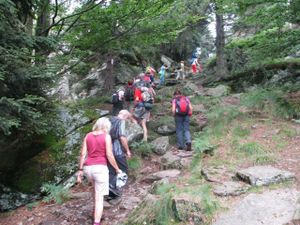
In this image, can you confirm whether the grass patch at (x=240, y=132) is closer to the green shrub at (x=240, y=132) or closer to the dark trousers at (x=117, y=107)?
the green shrub at (x=240, y=132)

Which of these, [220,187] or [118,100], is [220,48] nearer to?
[118,100]

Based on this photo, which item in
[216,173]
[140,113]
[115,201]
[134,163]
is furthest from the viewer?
[140,113]

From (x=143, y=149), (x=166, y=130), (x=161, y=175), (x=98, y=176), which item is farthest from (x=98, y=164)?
(x=166, y=130)

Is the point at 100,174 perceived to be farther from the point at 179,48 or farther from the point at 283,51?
the point at 179,48

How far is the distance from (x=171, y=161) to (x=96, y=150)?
3343 millimetres

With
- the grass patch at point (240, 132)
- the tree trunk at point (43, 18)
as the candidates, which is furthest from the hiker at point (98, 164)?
the grass patch at point (240, 132)

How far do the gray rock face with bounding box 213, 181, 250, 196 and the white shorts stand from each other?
1914mm

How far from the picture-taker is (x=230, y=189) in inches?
243

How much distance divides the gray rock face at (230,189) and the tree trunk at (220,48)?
12884mm

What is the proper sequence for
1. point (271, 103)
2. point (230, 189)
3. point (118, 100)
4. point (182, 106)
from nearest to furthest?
point (230, 189)
point (182, 106)
point (271, 103)
point (118, 100)

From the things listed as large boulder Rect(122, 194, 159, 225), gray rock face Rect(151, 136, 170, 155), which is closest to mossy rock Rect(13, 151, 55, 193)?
gray rock face Rect(151, 136, 170, 155)

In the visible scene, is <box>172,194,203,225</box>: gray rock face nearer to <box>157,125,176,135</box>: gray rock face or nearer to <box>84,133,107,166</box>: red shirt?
<box>84,133,107,166</box>: red shirt

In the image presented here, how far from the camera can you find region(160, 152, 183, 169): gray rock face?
8711 mm

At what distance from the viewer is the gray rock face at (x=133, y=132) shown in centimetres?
1071
